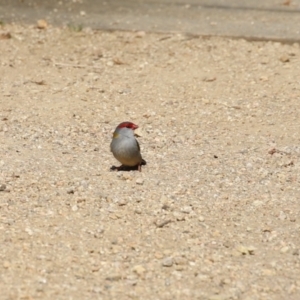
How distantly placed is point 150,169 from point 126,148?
289 mm

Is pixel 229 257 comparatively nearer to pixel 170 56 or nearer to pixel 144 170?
pixel 144 170

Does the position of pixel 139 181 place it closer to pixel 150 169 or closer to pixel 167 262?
pixel 150 169

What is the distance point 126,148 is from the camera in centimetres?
675

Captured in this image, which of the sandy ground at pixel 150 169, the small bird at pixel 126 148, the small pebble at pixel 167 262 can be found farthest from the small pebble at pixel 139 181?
the small pebble at pixel 167 262

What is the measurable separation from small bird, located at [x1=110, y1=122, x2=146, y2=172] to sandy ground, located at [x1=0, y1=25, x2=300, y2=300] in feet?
0.45

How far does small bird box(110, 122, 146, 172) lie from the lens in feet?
22.1

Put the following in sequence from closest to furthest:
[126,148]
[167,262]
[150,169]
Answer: [167,262] → [126,148] → [150,169]

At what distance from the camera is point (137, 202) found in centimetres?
618

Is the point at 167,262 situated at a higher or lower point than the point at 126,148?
lower

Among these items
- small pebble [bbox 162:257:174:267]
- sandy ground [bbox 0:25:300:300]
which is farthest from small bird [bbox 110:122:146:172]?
small pebble [bbox 162:257:174:267]

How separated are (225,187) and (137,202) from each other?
708mm

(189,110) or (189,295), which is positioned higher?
(189,110)

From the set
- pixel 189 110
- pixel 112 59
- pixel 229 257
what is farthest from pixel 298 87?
pixel 229 257

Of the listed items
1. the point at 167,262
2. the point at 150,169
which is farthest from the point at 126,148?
the point at 167,262
